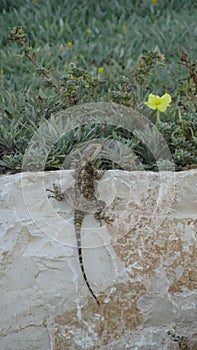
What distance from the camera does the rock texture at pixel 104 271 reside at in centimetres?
404

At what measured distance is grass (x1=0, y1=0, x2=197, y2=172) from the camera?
15.5 feet

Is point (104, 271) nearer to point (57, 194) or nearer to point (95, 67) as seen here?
point (57, 194)

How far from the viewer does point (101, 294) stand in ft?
13.2

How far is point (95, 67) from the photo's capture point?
6848 mm

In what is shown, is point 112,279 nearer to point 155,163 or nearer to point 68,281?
point 68,281

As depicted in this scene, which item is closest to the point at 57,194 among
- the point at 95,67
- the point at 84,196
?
the point at 84,196

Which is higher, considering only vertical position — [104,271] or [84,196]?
[84,196]

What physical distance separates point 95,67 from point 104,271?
3128mm

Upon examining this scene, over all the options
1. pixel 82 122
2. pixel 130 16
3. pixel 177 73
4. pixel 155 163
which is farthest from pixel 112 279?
pixel 130 16

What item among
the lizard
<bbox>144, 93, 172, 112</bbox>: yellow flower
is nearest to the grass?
<bbox>144, 93, 172, 112</bbox>: yellow flower

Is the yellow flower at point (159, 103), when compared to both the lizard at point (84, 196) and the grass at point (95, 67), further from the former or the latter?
the lizard at point (84, 196)

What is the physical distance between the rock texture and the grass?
41 centimetres

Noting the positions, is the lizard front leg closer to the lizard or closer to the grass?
the lizard

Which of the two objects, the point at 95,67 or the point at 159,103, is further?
the point at 95,67
